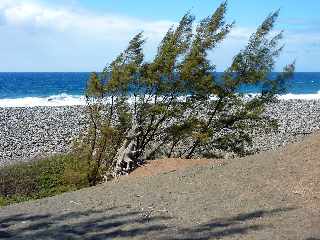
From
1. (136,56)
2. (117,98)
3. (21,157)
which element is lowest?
(21,157)

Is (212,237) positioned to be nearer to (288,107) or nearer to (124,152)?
(124,152)

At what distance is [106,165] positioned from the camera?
15.9 m

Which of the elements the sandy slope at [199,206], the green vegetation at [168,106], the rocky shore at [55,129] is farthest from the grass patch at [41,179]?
the sandy slope at [199,206]

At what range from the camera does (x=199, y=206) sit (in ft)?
28.1

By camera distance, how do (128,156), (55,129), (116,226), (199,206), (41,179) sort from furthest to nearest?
1. (55,129)
2. (41,179)
3. (128,156)
4. (199,206)
5. (116,226)

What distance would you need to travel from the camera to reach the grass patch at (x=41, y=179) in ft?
51.4

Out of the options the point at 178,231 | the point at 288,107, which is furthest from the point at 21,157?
the point at 288,107

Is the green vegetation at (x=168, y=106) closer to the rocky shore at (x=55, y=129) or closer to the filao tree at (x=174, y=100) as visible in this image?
the filao tree at (x=174, y=100)

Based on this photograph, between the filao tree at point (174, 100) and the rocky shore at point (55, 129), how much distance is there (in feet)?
9.35

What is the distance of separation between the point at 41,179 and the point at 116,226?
11.3 m

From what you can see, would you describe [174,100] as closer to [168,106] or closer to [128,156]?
[168,106]

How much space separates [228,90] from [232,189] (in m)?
8.67

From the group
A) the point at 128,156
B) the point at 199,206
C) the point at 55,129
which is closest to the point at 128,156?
the point at 128,156

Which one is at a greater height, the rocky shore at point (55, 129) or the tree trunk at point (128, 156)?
the tree trunk at point (128, 156)
